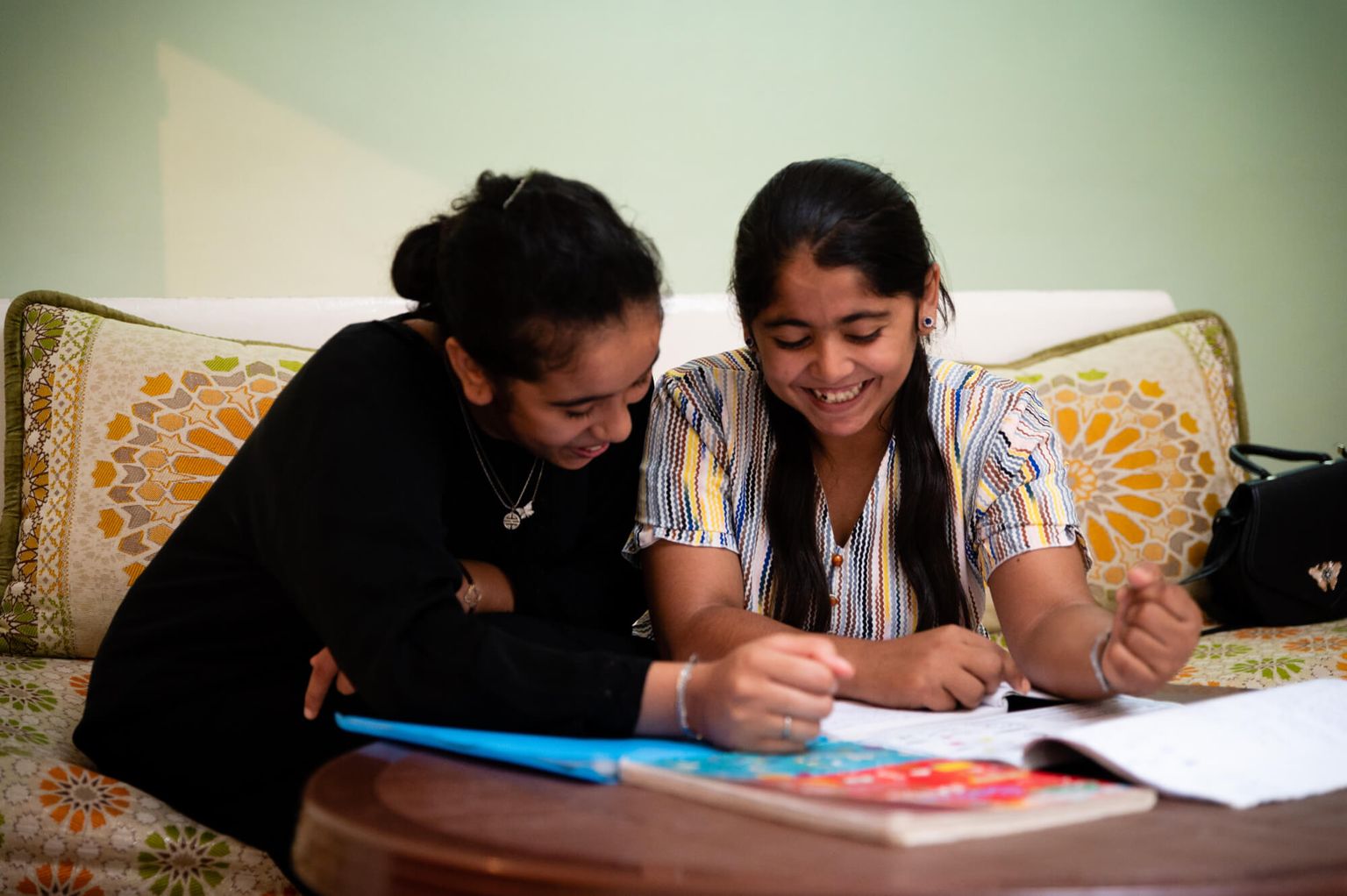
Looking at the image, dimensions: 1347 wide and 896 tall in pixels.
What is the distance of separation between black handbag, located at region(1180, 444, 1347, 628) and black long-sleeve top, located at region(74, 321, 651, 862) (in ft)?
3.65

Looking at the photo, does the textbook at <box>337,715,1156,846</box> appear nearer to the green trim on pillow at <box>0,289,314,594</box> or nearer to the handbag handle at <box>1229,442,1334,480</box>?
the green trim on pillow at <box>0,289,314,594</box>

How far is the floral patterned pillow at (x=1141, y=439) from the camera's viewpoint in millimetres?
2119

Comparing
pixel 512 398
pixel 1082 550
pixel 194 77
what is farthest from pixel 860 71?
pixel 512 398

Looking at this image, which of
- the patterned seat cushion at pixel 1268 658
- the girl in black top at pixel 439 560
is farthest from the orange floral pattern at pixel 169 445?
the patterned seat cushion at pixel 1268 658

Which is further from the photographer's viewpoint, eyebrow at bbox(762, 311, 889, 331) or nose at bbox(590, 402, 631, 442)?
eyebrow at bbox(762, 311, 889, 331)

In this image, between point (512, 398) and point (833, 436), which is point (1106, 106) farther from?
point (512, 398)

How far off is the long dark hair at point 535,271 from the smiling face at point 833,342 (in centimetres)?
21

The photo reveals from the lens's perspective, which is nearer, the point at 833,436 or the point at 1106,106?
the point at 833,436

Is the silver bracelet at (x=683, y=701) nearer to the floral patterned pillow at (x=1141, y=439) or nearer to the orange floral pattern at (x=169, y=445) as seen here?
the orange floral pattern at (x=169, y=445)

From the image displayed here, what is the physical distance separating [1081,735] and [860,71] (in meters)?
2.23

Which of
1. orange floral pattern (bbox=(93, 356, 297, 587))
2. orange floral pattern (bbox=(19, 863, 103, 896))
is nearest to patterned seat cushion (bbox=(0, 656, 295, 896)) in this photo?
orange floral pattern (bbox=(19, 863, 103, 896))

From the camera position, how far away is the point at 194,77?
8.15 ft

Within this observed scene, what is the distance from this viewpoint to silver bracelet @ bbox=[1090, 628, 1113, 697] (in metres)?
1.08

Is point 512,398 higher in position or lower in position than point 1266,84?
lower
